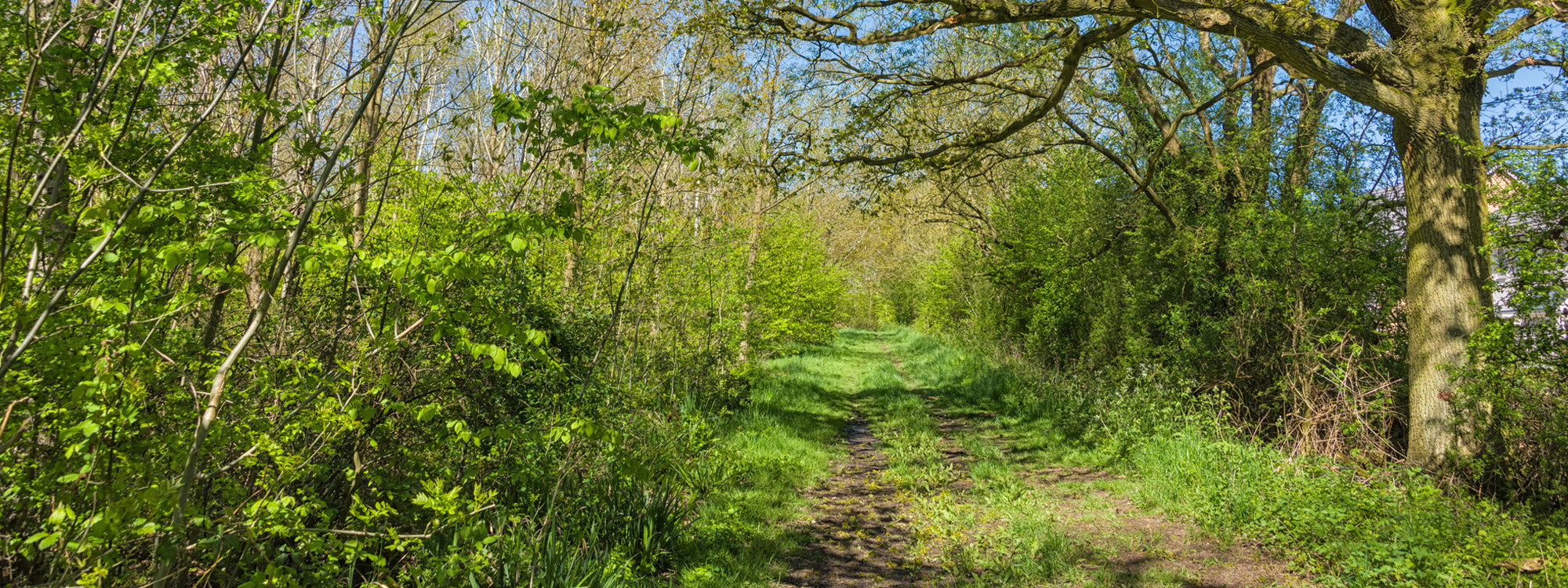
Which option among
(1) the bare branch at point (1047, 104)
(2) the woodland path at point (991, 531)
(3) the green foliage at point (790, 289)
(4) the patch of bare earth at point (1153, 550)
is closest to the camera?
(4) the patch of bare earth at point (1153, 550)

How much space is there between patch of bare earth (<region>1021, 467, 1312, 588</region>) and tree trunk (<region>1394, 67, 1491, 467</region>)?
215cm

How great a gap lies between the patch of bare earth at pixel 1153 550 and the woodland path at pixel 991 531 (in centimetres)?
1

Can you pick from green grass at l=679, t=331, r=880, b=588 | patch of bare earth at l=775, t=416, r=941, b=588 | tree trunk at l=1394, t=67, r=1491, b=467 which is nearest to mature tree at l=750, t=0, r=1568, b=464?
tree trunk at l=1394, t=67, r=1491, b=467

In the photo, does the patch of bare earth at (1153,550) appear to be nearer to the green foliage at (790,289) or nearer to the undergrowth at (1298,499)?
the undergrowth at (1298,499)

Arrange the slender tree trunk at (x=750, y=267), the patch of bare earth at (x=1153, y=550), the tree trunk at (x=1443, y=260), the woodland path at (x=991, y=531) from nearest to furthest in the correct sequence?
the patch of bare earth at (x=1153, y=550) < the woodland path at (x=991, y=531) < the tree trunk at (x=1443, y=260) < the slender tree trunk at (x=750, y=267)

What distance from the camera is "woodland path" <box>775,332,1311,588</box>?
5.02m

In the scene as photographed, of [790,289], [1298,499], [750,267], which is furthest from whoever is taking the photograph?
[790,289]

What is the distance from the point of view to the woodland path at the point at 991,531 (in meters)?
5.02

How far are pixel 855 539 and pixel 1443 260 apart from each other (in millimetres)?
5417

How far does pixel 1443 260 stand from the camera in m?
6.16

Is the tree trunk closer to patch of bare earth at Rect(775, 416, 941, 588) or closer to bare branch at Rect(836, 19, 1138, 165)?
bare branch at Rect(836, 19, 1138, 165)

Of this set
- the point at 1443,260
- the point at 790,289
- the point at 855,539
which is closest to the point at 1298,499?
the point at 1443,260

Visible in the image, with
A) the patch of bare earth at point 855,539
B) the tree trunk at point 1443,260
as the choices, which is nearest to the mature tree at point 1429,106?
the tree trunk at point 1443,260

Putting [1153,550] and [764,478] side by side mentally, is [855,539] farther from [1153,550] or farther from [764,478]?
[1153,550]
